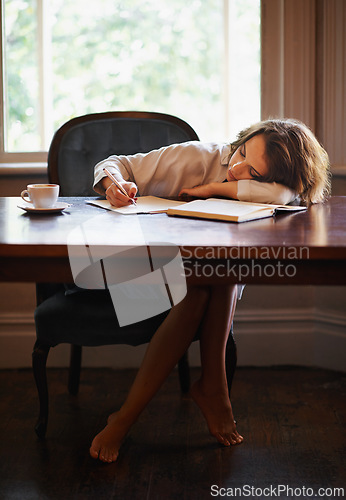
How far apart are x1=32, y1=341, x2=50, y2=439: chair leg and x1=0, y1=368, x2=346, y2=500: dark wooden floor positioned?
44 mm

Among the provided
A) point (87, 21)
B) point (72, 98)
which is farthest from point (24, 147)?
point (87, 21)

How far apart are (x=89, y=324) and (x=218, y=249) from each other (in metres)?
0.73

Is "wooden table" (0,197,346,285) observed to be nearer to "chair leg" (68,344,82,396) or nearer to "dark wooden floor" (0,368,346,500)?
"dark wooden floor" (0,368,346,500)

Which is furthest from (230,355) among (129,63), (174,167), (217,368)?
(129,63)

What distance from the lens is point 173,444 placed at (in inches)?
72.4

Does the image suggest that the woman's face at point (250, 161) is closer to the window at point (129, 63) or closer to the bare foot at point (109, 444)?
the bare foot at point (109, 444)

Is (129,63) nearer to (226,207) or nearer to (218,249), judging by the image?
(226,207)

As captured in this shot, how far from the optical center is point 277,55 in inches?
96.9

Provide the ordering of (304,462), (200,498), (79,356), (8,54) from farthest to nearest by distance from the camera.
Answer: (8,54), (79,356), (304,462), (200,498)

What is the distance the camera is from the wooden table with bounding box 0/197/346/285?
1102 millimetres

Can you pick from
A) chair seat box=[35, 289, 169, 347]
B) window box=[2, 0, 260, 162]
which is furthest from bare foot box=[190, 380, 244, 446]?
window box=[2, 0, 260, 162]

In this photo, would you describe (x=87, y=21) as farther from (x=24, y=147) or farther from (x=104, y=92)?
(x=24, y=147)

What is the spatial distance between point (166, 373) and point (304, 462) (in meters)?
0.50

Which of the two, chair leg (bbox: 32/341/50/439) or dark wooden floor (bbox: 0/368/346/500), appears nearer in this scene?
dark wooden floor (bbox: 0/368/346/500)
